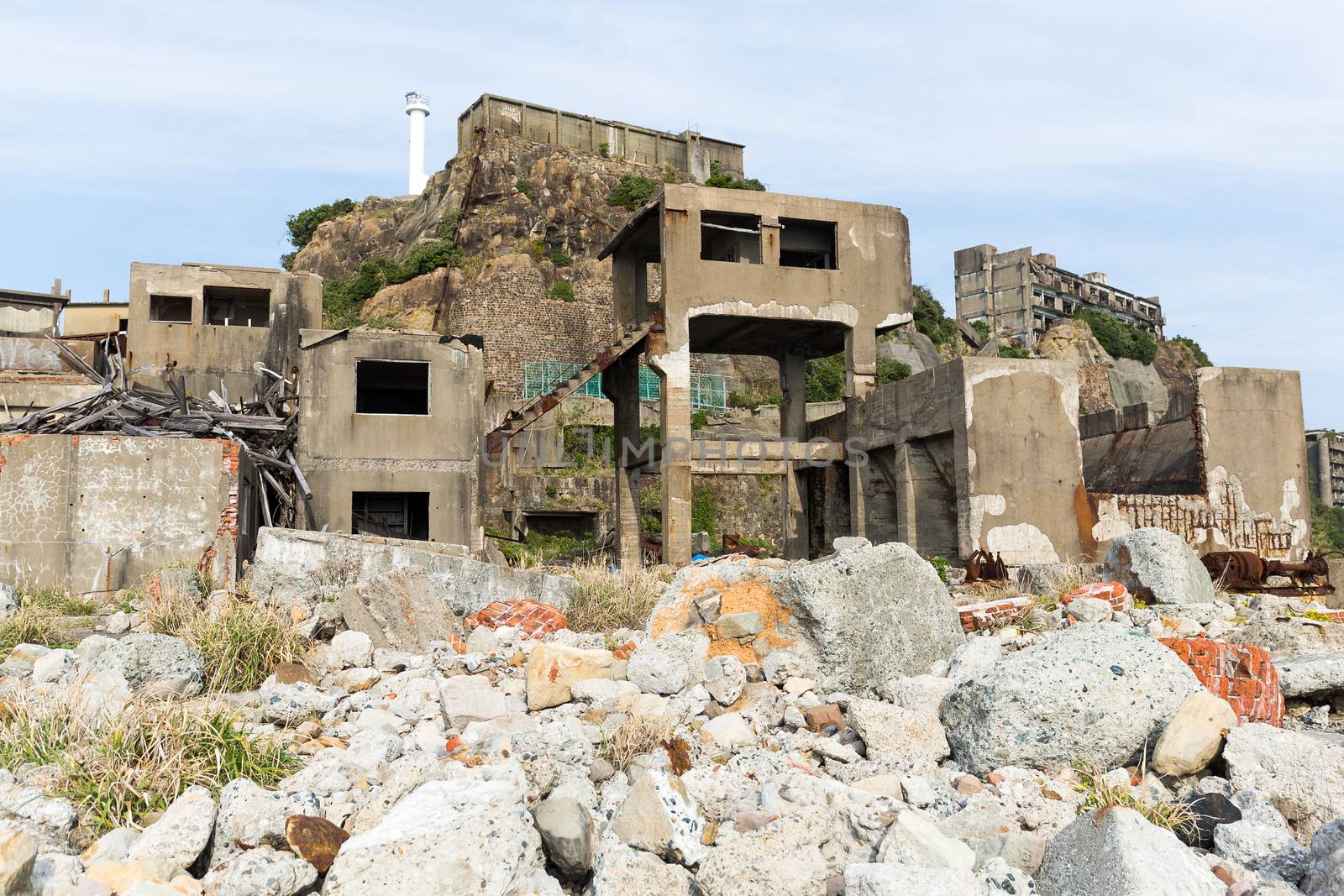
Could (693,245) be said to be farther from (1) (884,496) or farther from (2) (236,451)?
(2) (236,451)

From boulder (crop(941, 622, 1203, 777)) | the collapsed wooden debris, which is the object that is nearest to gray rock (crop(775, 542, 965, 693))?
boulder (crop(941, 622, 1203, 777))

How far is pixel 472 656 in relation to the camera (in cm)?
783

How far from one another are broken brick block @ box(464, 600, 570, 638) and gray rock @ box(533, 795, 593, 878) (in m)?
4.98

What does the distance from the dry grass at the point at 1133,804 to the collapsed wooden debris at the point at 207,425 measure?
1228 centimetres

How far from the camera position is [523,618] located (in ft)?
32.2

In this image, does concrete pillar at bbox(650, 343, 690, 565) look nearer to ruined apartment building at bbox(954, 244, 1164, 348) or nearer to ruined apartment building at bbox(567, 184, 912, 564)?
ruined apartment building at bbox(567, 184, 912, 564)

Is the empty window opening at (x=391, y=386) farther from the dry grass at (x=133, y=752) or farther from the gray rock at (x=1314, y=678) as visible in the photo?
the gray rock at (x=1314, y=678)

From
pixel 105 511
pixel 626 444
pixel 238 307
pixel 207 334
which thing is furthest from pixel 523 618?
pixel 238 307

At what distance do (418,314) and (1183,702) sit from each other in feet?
125

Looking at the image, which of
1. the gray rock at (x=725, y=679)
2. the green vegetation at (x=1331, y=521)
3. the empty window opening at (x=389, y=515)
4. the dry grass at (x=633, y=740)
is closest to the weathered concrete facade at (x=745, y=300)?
the empty window opening at (x=389, y=515)

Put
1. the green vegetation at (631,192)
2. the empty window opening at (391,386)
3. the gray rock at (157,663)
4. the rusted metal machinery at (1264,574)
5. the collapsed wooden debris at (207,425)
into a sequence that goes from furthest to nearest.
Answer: the green vegetation at (631,192)
the empty window opening at (391,386)
the collapsed wooden debris at (207,425)
the rusted metal machinery at (1264,574)
the gray rock at (157,663)

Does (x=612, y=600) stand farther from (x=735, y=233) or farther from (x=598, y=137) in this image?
(x=598, y=137)

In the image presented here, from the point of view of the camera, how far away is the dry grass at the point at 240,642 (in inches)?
289

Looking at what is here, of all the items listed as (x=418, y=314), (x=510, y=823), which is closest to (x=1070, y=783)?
(x=510, y=823)
